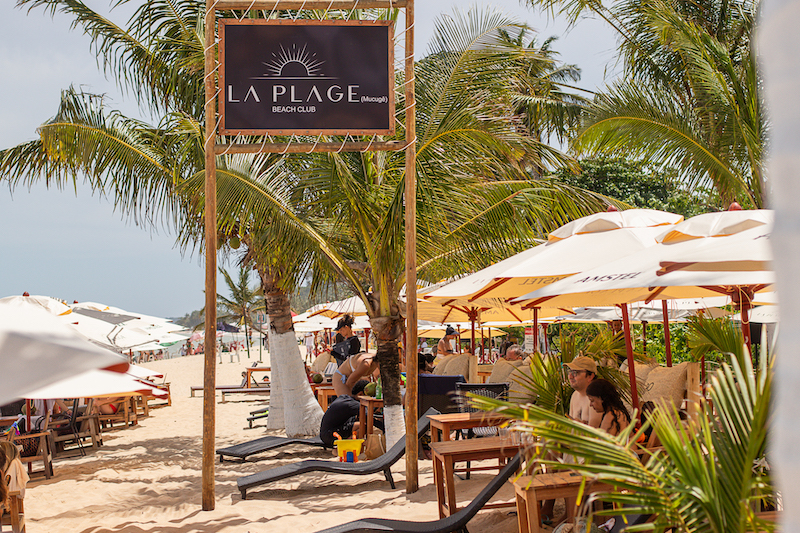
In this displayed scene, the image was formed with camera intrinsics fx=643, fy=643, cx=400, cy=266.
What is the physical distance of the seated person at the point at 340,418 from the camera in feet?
28.9

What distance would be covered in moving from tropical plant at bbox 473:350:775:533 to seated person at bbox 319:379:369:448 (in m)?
7.25

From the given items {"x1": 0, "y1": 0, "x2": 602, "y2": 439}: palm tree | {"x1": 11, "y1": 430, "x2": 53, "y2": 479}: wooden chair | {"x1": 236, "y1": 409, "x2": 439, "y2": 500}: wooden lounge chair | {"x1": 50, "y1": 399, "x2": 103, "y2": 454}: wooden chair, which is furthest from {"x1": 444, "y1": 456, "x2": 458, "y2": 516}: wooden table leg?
{"x1": 50, "y1": 399, "x2": 103, "y2": 454}: wooden chair

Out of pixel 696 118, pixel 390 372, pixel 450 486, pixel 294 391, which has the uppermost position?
pixel 696 118

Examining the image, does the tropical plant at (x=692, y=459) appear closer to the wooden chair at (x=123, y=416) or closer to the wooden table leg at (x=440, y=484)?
the wooden table leg at (x=440, y=484)

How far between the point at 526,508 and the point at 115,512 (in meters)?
4.51

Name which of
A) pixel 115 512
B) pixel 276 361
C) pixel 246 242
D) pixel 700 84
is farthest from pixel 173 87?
pixel 700 84

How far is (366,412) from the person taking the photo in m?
8.77

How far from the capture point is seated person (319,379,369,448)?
882 centimetres

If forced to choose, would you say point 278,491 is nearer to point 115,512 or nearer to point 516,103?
point 115,512

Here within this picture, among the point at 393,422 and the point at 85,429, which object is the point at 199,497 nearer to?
the point at 393,422

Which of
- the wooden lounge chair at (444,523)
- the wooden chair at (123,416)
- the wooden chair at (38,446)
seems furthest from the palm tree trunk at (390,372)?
the wooden chair at (123,416)

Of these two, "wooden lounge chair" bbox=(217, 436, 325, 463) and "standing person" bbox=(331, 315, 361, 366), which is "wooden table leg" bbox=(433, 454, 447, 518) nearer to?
"wooden lounge chair" bbox=(217, 436, 325, 463)

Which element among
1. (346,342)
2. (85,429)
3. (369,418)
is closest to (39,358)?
(369,418)

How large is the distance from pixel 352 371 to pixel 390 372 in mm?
1420
